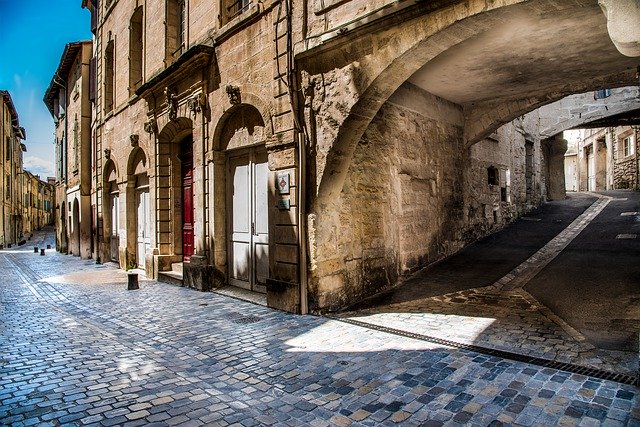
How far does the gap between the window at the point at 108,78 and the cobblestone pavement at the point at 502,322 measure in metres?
12.3

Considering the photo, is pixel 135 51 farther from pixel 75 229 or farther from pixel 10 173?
pixel 10 173

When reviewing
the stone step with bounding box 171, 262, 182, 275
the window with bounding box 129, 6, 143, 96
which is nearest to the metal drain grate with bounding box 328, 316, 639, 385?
the stone step with bounding box 171, 262, 182, 275

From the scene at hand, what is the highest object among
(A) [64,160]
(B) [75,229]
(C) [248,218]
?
(A) [64,160]

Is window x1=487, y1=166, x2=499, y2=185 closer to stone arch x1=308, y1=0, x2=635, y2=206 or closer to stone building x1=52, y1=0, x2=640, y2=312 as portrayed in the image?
stone building x1=52, y1=0, x2=640, y2=312

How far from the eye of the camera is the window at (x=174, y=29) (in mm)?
9438

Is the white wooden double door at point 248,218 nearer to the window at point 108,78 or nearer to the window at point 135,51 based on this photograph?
the window at point 135,51

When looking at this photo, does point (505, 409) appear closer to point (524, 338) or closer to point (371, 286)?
point (524, 338)

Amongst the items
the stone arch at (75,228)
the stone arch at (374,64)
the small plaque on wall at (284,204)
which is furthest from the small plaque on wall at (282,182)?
the stone arch at (75,228)

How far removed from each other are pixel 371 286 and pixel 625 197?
12623 mm

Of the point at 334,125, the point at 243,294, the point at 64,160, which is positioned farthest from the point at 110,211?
the point at 334,125

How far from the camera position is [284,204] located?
5.91 m

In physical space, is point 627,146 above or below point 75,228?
above

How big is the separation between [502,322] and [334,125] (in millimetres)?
3275

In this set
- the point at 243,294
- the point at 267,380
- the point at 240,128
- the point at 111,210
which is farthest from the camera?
the point at 111,210
